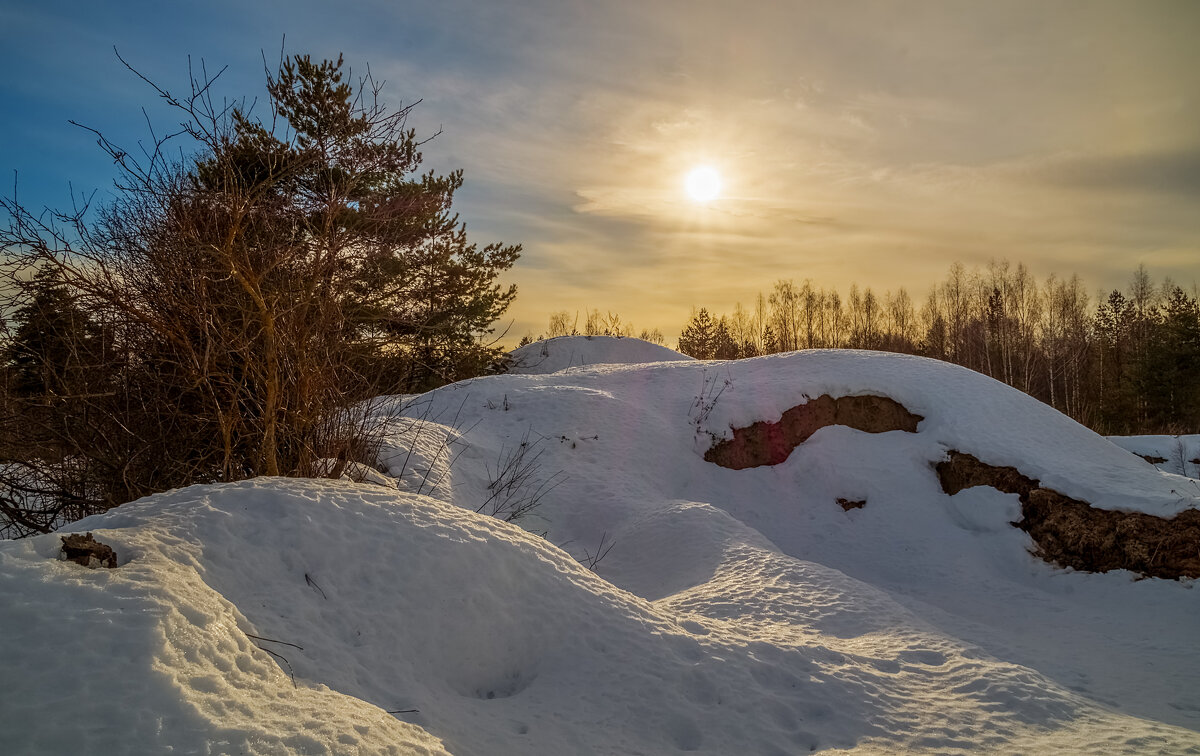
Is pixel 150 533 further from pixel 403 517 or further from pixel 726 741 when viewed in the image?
pixel 726 741

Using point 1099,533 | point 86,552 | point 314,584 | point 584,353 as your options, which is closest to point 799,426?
point 1099,533

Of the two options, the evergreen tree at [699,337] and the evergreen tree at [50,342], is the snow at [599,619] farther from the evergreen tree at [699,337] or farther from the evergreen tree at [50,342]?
the evergreen tree at [699,337]

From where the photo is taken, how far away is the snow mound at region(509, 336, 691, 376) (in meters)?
22.8

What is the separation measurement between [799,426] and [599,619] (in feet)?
25.3

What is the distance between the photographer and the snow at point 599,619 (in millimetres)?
2527

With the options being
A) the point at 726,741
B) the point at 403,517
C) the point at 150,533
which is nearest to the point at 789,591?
the point at 726,741

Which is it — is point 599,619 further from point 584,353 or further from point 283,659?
point 584,353

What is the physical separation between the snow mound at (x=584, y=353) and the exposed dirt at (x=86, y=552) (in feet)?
63.6

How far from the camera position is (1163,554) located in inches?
306

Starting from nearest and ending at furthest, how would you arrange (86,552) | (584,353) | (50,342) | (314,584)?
(86,552) < (314,584) < (50,342) < (584,353)

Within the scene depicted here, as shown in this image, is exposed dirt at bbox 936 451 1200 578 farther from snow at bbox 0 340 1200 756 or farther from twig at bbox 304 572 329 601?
twig at bbox 304 572 329 601

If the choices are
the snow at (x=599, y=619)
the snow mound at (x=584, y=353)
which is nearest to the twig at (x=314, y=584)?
the snow at (x=599, y=619)

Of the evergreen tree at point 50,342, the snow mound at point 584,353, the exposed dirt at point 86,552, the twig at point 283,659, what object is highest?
the snow mound at point 584,353

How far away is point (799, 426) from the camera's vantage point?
11.3 m
